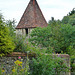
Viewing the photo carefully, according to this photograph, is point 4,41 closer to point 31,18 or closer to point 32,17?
point 31,18

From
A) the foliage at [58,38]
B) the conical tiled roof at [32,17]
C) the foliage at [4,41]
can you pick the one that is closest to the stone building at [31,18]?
the conical tiled roof at [32,17]

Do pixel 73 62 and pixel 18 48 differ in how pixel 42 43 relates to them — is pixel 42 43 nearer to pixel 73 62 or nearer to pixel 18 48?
pixel 73 62

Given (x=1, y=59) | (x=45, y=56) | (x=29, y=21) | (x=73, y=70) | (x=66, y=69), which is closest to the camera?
(x=1, y=59)

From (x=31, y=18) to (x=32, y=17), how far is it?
0.24 metres

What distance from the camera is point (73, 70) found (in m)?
14.6

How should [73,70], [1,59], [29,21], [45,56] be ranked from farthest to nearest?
[29,21] → [73,70] → [45,56] → [1,59]

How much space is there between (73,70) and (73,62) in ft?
3.10

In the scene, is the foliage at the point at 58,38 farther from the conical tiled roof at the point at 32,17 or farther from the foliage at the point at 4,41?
the conical tiled roof at the point at 32,17

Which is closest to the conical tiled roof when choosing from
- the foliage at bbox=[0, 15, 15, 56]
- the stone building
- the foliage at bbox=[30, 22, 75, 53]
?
the stone building

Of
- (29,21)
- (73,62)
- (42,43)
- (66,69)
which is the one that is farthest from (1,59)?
(29,21)

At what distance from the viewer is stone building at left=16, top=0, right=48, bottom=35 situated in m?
Result: 27.1

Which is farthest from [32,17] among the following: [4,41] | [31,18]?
[4,41]

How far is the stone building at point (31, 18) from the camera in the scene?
27.1m

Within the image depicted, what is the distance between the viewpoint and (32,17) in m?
27.7
